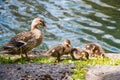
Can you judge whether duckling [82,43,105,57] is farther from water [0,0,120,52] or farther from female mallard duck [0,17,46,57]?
water [0,0,120,52]

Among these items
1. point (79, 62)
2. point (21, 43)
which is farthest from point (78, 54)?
point (21, 43)

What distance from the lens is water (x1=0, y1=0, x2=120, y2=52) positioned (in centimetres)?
1778

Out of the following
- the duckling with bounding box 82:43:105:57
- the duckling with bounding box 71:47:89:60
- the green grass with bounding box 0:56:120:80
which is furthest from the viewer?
the duckling with bounding box 82:43:105:57

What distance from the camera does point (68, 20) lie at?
20125 mm

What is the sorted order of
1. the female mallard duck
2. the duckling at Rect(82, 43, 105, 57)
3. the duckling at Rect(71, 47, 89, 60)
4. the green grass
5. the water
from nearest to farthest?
the green grass < the female mallard duck < the duckling at Rect(71, 47, 89, 60) < the duckling at Rect(82, 43, 105, 57) < the water

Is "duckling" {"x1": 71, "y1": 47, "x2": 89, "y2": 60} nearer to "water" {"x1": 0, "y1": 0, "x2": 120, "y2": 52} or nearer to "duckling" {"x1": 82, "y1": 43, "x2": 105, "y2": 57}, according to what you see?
"duckling" {"x1": 82, "y1": 43, "x2": 105, "y2": 57}

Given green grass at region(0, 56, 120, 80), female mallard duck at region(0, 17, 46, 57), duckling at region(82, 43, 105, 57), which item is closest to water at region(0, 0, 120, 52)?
duckling at region(82, 43, 105, 57)

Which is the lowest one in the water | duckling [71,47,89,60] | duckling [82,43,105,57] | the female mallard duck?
the water

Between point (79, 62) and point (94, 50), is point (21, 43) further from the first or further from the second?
point (94, 50)

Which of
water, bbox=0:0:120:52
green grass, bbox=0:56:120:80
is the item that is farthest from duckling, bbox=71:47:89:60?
water, bbox=0:0:120:52

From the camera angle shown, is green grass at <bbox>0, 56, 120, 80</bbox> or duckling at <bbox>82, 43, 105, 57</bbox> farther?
duckling at <bbox>82, 43, 105, 57</bbox>

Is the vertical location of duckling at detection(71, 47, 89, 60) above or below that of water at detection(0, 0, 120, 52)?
above

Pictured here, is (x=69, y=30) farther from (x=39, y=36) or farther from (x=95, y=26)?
(x=39, y=36)

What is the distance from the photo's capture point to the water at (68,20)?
58.3 ft
